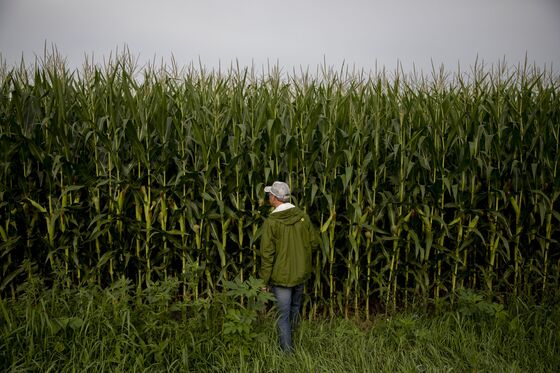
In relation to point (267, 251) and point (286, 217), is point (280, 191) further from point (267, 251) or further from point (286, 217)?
point (267, 251)

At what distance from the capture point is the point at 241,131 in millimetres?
4855

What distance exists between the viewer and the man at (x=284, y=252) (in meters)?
4.02

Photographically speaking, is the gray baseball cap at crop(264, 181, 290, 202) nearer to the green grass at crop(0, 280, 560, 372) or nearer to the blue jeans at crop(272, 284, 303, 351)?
the blue jeans at crop(272, 284, 303, 351)

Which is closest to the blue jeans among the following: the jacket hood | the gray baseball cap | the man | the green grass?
the man

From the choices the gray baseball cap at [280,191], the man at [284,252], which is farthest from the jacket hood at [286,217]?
the gray baseball cap at [280,191]

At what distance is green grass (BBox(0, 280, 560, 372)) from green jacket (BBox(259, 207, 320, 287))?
0.58m

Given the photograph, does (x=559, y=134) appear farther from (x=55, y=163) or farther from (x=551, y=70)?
(x=55, y=163)

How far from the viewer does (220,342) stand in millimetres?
3959

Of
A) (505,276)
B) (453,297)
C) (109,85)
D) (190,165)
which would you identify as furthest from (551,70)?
(109,85)

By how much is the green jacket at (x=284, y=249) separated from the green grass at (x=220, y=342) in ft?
1.89

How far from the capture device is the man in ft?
13.2

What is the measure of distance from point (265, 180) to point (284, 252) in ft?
3.43

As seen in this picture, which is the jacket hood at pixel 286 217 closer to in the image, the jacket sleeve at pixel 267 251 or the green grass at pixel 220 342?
the jacket sleeve at pixel 267 251

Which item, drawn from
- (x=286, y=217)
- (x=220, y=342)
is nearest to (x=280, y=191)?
(x=286, y=217)
